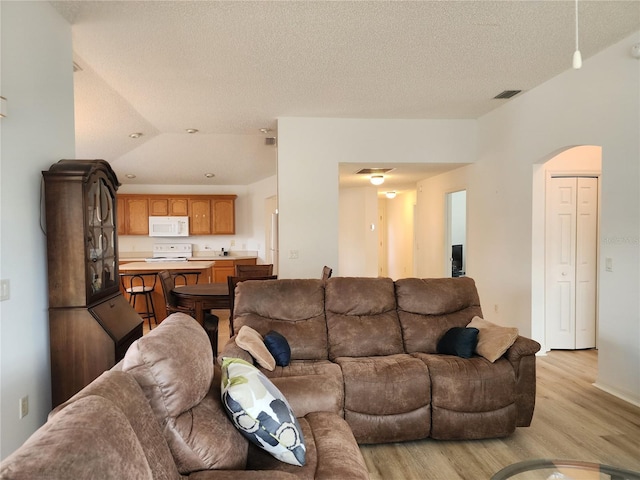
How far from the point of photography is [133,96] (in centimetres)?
449

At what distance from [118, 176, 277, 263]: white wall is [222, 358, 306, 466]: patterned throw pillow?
24.3 feet

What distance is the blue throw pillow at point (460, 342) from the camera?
117 inches

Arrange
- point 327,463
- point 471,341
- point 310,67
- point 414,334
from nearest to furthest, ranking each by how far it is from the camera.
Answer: point 327,463, point 471,341, point 414,334, point 310,67

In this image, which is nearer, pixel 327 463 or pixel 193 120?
pixel 327 463

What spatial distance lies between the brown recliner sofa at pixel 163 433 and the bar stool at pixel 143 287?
426cm

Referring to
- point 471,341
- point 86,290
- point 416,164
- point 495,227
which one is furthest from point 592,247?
point 86,290

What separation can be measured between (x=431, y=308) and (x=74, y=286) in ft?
8.13

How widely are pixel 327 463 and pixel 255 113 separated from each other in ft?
14.2

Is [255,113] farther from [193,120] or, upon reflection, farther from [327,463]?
[327,463]

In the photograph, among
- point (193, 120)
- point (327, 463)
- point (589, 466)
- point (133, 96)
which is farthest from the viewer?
point (193, 120)

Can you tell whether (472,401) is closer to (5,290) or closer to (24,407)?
(24,407)

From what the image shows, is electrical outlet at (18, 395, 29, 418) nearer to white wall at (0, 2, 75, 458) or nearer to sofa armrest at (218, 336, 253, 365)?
white wall at (0, 2, 75, 458)

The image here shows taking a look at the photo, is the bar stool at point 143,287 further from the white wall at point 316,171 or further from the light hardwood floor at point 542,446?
the light hardwood floor at point 542,446

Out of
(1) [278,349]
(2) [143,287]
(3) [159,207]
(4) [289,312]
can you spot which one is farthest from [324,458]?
(3) [159,207]
